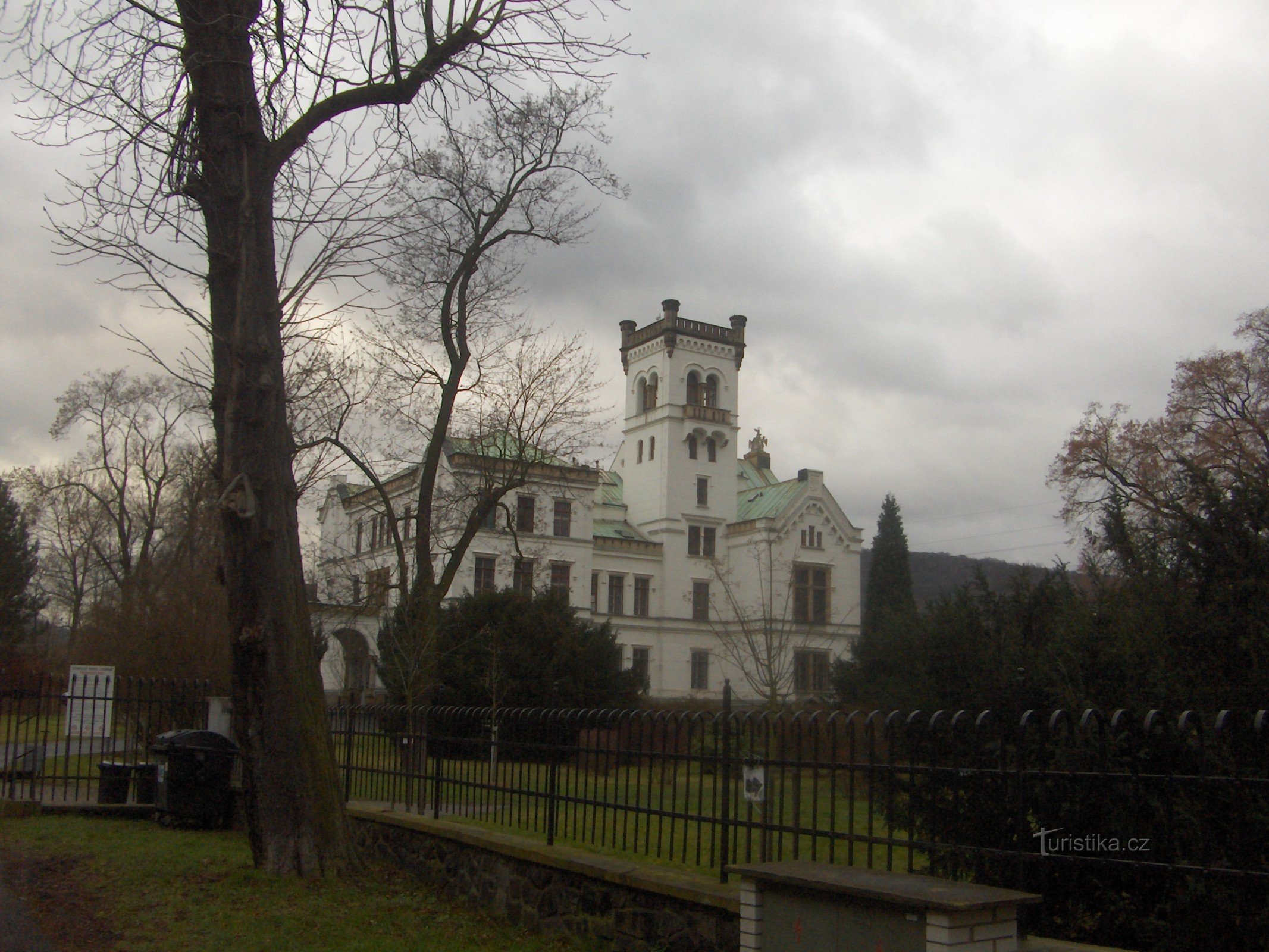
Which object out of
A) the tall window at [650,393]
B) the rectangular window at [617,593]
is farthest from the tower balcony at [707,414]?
the rectangular window at [617,593]

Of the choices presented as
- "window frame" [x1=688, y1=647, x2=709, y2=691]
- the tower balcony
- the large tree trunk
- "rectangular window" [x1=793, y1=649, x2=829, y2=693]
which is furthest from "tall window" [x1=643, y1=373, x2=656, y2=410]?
Result: the large tree trunk

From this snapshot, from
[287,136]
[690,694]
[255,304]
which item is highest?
[287,136]

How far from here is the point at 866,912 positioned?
14.8ft

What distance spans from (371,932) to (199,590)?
17070mm

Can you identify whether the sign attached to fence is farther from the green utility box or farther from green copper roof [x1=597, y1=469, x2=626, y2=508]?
green copper roof [x1=597, y1=469, x2=626, y2=508]

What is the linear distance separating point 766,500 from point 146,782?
1994 inches

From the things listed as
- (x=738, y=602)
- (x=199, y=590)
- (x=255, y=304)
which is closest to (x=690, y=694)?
(x=738, y=602)

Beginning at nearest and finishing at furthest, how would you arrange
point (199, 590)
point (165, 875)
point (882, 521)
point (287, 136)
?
point (165, 875) → point (287, 136) → point (199, 590) → point (882, 521)

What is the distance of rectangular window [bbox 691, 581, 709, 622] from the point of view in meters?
58.0

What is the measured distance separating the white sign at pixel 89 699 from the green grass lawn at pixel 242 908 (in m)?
2.92

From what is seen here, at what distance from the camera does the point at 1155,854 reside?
5352 millimetres

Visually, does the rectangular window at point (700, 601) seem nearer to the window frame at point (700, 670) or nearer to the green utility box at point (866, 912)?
the window frame at point (700, 670)

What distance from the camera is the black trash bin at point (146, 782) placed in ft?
44.0

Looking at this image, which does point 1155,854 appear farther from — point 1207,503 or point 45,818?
point 45,818
